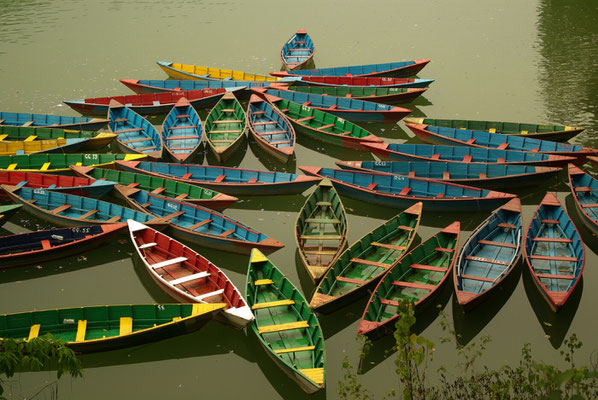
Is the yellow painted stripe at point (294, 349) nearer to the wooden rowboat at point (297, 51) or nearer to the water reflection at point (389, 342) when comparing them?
the water reflection at point (389, 342)

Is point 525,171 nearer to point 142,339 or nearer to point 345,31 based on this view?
point 142,339

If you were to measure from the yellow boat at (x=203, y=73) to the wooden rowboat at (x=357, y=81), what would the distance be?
130 centimetres

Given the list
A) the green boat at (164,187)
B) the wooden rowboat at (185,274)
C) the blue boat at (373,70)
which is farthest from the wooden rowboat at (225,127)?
the wooden rowboat at (185,274)

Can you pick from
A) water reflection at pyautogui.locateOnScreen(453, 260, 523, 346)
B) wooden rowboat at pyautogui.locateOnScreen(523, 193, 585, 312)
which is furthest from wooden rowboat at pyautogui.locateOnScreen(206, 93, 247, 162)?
wooden rowboat at pyautogui.locateOnScreen(523, 193, 585, 312)

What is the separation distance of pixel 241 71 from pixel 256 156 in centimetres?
791

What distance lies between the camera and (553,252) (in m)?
16.1

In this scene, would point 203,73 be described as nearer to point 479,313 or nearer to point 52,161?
point 52,161

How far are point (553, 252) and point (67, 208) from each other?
514 inches

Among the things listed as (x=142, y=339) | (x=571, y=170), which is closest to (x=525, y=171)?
(x=571, y=170)

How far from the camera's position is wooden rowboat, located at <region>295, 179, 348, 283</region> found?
15578 mm

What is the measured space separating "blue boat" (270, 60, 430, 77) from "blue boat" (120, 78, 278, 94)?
1633 millimetres

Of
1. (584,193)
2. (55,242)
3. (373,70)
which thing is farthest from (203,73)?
(584,193)

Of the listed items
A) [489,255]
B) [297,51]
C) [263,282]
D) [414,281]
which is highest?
[297,51]

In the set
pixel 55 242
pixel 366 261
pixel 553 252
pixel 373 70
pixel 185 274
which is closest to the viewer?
pixel 366 261
